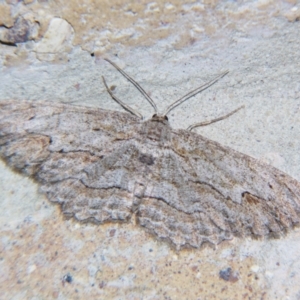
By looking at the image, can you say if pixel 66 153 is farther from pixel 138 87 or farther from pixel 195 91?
pixel 195 91

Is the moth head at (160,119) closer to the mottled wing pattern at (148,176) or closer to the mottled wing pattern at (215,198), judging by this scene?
the mottled wing pattern at (148,176)

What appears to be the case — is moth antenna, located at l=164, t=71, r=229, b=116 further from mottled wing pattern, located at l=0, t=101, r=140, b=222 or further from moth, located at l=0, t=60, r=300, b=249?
mottled wing pattern, located at l=0, t=101, r=140, b=222

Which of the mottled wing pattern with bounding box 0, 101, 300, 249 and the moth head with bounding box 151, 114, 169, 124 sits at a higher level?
the moth head with bounding box 151, 114, 169, 124

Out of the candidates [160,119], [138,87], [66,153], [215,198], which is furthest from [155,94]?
[215,198]

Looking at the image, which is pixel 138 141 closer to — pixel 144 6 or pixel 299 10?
pixel 144 6

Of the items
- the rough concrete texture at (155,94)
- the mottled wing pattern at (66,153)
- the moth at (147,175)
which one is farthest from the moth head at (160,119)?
the mottled wing pattern at (66,153)

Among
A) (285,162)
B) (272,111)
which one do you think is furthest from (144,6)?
(285,162)

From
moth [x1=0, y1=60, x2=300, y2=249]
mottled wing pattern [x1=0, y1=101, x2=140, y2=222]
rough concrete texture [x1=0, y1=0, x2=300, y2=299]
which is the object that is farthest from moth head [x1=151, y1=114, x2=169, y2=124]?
mottled wing pattern [x1=0, y1=101, x2=140, y2=222]

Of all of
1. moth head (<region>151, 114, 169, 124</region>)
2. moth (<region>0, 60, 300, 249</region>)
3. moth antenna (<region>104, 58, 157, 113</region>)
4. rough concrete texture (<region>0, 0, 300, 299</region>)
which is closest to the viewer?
rough concrete texture (<region>0, 0, 300, 299</region>)
